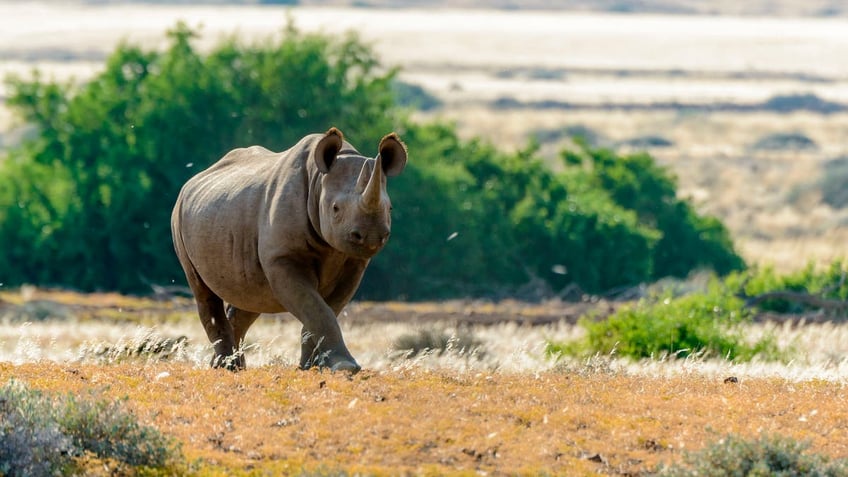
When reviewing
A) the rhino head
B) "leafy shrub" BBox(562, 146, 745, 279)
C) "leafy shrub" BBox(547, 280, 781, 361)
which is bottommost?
"leafy shrub" BBox(562, 146, 745, 279)

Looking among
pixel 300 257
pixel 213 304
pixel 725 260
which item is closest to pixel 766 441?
pixel 300 257

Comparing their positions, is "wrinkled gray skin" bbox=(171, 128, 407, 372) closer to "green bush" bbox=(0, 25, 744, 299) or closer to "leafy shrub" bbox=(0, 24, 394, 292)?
"green bush" bbox=(0, 25, 744, 299)

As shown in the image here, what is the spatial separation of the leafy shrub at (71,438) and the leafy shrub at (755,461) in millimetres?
3295

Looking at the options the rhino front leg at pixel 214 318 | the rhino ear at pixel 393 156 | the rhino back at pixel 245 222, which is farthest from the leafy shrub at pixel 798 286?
the rhino ear at pixel 393 156

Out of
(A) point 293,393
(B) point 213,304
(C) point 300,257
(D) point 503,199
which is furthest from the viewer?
(D) point 503,199

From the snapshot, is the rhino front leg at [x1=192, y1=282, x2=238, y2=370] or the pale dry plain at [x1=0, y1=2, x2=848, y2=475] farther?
the rhino front leg at [x1=192, y1=282, x2=238, y2=370]

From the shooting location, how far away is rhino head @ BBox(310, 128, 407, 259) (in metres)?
12.6

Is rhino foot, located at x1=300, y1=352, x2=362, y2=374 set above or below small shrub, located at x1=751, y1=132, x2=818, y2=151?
above

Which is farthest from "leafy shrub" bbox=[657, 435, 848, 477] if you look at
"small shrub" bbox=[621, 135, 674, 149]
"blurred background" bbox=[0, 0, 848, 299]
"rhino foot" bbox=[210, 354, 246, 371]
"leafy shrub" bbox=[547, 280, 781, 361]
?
"small shrub" bbox=[621, 135, 674, 149]

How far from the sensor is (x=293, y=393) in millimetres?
12250

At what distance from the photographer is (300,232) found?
13.5 m

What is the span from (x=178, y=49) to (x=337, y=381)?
36372mm

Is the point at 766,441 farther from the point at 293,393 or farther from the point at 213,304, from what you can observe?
the point at 213,304

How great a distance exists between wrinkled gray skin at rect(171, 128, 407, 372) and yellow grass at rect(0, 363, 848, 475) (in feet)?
1.99
